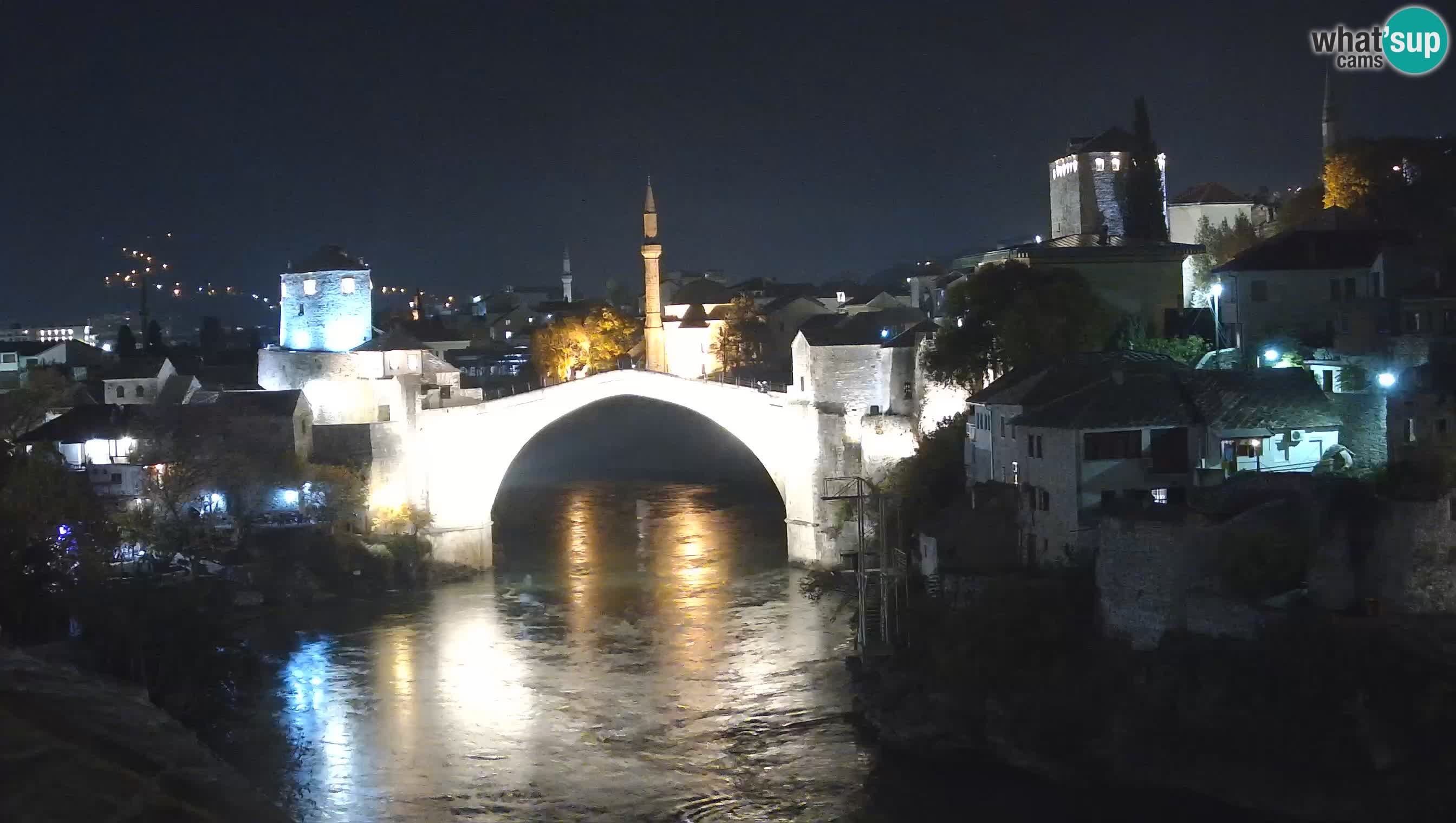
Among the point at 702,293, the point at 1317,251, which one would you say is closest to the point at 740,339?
the point at 702,293

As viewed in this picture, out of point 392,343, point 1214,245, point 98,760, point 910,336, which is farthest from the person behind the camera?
point 392,343

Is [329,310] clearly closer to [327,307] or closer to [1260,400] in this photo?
[327,307]

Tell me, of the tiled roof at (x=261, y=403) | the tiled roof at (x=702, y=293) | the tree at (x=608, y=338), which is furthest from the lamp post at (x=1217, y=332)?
the tiled roof at (x=702, y=293)

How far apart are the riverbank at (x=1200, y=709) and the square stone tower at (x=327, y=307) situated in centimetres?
1503

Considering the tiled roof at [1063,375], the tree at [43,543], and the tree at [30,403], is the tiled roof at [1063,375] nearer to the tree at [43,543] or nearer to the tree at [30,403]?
the tree at [43,543]

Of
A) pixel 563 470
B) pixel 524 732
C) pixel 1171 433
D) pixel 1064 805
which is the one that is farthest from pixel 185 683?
pixel 563 470

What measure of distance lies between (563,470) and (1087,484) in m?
22.4

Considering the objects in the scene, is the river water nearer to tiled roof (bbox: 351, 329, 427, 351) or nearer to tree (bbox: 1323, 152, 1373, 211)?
tiled roof (bbox: 351, 329, 427, 351)

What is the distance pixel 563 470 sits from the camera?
1473 inches

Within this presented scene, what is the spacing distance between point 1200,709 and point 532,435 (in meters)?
15.3

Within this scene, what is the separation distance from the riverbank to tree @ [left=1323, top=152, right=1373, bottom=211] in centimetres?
1007

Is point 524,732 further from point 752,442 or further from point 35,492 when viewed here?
point 752,442

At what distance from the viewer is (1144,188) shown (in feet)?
82.8

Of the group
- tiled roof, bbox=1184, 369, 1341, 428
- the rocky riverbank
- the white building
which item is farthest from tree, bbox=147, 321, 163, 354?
tiled roof, bbox=1184, 369, 1341, 428
